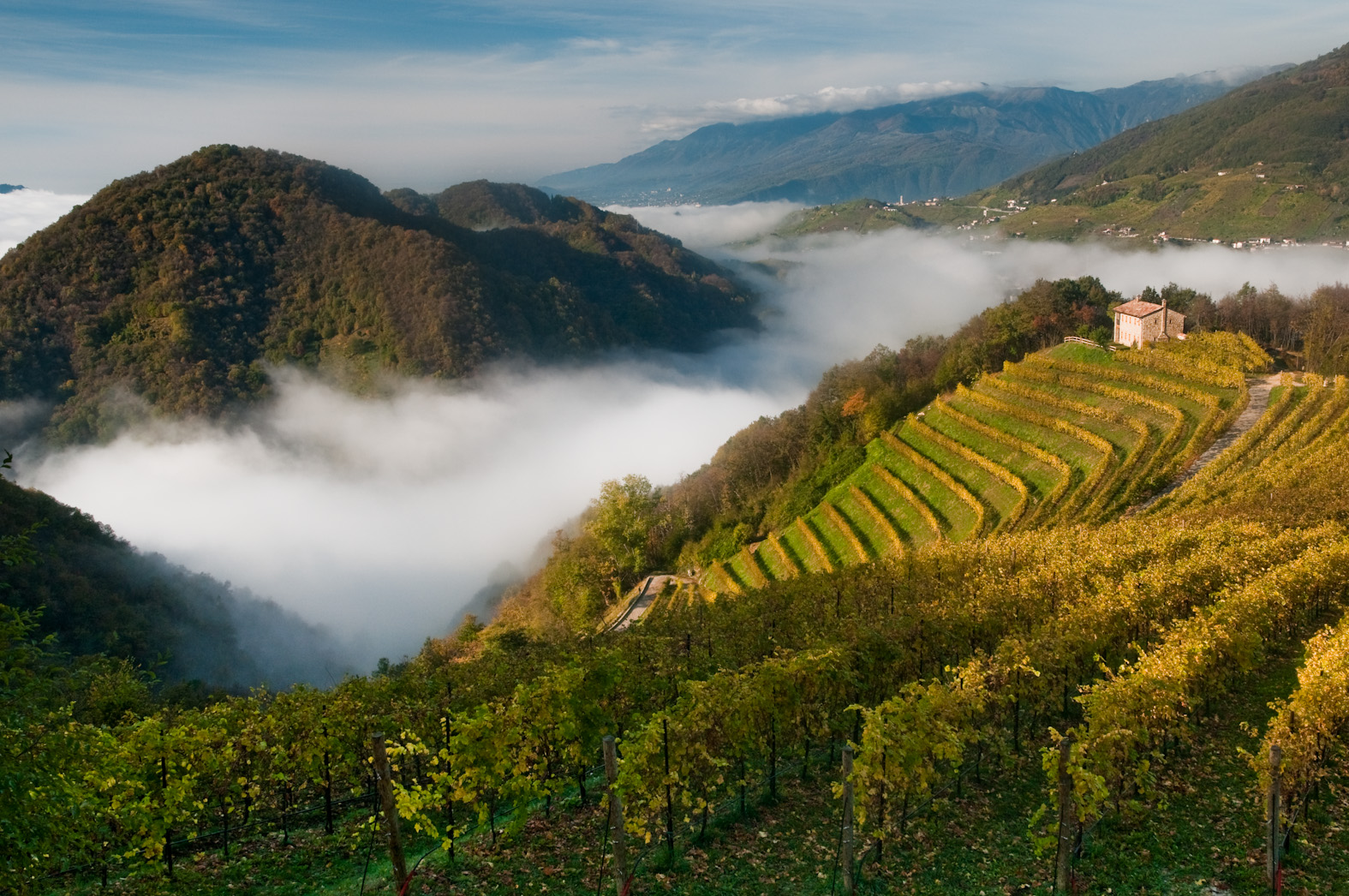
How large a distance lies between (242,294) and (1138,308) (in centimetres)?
12767

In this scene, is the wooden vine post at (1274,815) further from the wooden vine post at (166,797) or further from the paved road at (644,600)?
the paved road at (644,600)

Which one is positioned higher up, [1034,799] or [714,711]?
[714,711]

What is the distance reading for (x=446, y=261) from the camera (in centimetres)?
14350

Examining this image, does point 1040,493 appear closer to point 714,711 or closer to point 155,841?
point 714,711

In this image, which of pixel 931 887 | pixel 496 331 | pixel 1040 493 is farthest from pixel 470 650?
pixel 496 331

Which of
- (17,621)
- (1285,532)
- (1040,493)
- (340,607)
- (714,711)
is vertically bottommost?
(340,607)

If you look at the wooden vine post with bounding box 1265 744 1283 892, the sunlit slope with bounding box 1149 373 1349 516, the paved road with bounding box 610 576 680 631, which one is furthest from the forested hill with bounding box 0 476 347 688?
the sunlit slope with bounding box 1149 373 1349 516

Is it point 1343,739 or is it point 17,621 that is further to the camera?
point 1343,739

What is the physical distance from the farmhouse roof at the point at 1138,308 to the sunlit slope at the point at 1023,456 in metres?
5.61

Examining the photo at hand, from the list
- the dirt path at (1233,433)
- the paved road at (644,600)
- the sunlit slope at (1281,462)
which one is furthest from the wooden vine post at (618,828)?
the paved road at (644,600)

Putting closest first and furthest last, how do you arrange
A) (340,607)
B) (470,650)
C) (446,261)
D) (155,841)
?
(155,841) → (470,650) → (340,607) → (446,261)

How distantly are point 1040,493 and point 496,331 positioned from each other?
117m

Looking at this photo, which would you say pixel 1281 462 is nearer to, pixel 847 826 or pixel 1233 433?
pixel 1233 433

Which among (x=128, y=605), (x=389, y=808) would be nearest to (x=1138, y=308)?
(x=389, y=808)
